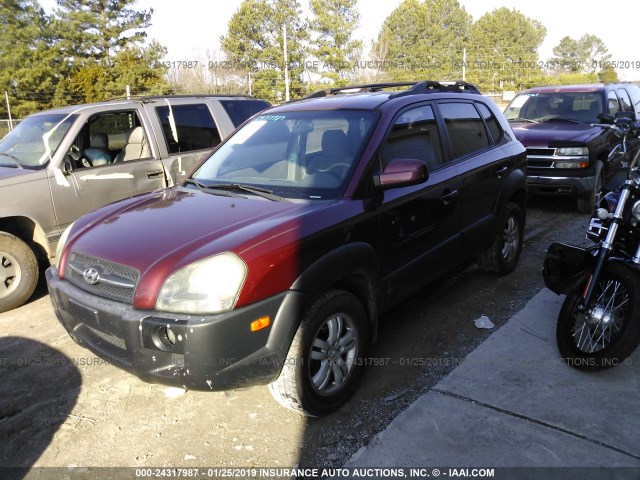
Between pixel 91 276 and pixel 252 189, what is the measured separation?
1.15 m

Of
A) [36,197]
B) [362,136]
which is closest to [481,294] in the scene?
[362,136]

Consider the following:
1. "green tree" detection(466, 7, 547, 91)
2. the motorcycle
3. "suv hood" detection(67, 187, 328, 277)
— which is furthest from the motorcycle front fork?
"green tree" detection(466, 7, 547, 91)

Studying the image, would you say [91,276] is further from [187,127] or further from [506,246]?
[506,246]

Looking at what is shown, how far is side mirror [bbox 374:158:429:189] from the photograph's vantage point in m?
3.22

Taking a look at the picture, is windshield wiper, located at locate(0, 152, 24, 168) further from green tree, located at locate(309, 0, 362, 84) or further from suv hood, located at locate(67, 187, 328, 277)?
green tree, located at locate(309, 0, 362, 84)

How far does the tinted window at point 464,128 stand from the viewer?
4.30 m

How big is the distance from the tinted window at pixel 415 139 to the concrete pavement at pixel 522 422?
151 cm

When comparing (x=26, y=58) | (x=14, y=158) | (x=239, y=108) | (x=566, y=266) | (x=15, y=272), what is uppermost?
(x=26, y=58)

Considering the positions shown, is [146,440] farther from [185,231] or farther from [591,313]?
[591,313]

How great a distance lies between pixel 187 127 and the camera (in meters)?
6.23

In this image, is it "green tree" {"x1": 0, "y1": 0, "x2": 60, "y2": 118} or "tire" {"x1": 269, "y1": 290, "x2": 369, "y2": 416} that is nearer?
"tire" {"x1": 269, "y1": 290, "x2": 369, "y2": 416}

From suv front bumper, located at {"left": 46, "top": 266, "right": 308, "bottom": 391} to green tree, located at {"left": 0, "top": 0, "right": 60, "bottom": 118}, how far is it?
3024cm

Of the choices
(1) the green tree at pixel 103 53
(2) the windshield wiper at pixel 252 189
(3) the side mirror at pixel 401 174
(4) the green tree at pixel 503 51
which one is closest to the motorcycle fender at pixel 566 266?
(3) the side mirror at pixel 401 174

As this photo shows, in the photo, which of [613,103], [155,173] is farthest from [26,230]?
[613,103]
